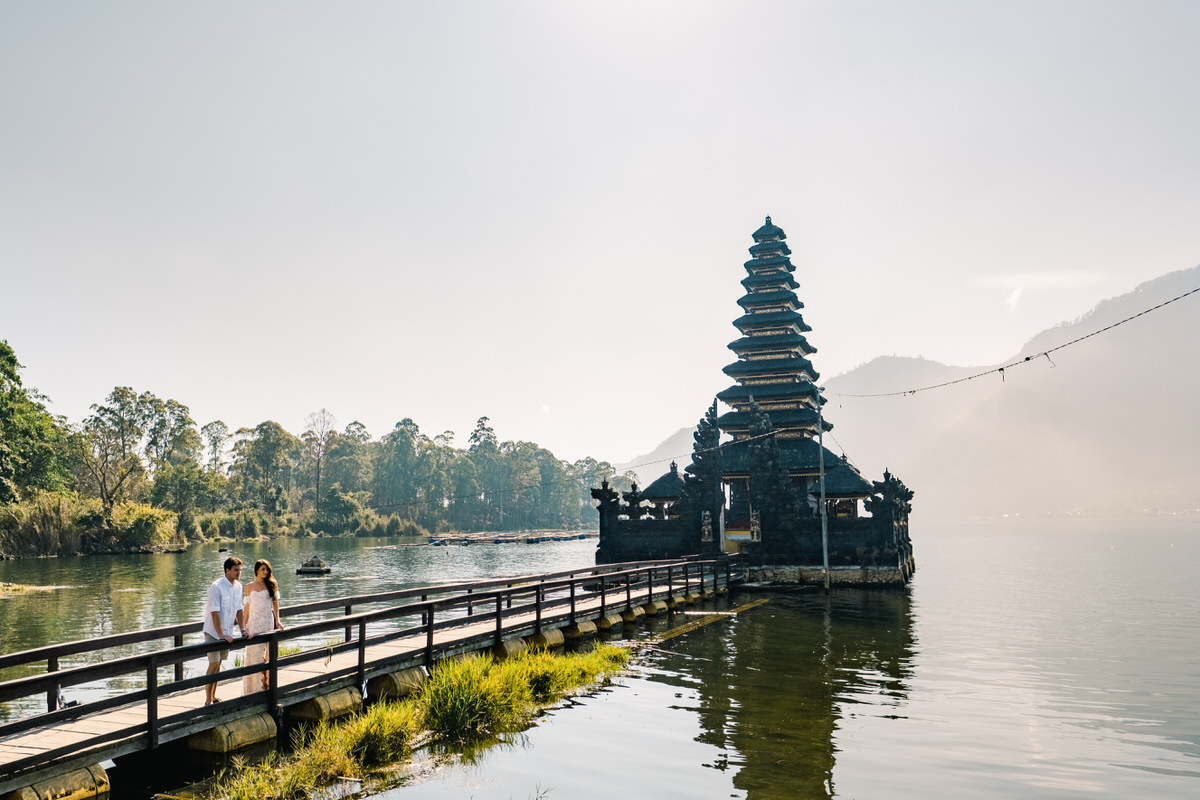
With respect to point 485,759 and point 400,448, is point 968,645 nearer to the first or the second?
point 485,759

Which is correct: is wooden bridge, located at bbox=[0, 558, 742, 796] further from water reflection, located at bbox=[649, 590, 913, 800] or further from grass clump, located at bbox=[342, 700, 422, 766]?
water reflection, located at bbox=[649, 590, 913, 800]

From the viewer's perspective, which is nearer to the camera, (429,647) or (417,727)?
(417,727)

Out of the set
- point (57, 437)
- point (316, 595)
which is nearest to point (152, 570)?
point (316, 595)

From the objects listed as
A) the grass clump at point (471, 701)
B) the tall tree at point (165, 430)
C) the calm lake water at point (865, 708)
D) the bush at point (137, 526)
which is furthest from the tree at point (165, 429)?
the grass clump at point (471, 701)

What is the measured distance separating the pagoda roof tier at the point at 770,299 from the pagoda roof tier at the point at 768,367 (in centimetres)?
433

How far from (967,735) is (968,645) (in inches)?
517

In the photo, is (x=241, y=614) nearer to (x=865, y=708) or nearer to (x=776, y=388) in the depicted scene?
(x=865, y=708)

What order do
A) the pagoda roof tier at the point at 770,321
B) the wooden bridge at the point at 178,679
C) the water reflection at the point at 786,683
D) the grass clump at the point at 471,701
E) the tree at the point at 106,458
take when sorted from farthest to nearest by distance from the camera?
the tree at the point at 106,458
the pagoda roof tier at the point at 770,321
the grass clump at the point at 471,701
the water reflection at the point at 786,683
the wooden bridge at the point at 178,679

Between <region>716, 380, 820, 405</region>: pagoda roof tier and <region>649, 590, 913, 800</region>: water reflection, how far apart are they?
82.2ft

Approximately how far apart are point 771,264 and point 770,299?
289 centimetres

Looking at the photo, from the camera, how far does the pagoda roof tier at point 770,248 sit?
61.9 m

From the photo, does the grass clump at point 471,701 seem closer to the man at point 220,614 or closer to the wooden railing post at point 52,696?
the man at point 220,614

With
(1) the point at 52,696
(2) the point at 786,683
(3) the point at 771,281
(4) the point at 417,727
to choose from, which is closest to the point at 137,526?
(3) the point at 771,281

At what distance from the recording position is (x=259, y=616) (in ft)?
41.2
